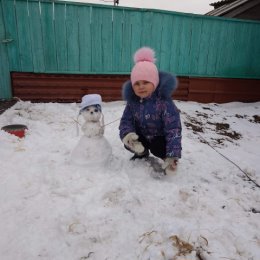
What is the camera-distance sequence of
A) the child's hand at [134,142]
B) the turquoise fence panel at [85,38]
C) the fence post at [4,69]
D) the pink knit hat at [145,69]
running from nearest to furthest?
the pink knit hat at [145,69] < the child's hand at [134,142] < the fence post at [4,69] < the turquoise fence panel at [85,38]

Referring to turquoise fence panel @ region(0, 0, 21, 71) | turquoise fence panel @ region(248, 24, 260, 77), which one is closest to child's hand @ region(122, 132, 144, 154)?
turquoise fence panel @ region(0, 0, 21, 71)

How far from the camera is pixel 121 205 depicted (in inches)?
87.0

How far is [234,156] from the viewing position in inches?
144

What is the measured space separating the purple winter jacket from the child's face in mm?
69

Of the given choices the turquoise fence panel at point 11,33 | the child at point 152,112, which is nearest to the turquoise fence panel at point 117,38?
the turquoise fence panel at point 11,33

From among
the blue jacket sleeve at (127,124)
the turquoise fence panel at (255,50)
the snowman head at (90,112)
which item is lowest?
the blue jacket sleeve at (127,124)

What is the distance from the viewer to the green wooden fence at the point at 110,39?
18.1 ft

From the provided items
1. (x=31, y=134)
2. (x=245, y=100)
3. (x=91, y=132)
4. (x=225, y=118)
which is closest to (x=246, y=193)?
(x=91, y=132)

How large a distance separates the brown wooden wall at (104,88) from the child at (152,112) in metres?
3.51

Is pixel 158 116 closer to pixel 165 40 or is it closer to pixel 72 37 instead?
pixel 72 37

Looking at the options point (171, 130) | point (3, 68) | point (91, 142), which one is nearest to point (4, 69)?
point (3, 68)

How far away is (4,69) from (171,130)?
4.66 m

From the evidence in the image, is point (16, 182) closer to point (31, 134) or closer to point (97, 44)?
point (31, 134)

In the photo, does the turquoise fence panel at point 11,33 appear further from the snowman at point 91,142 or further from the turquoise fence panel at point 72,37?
the snowman at point 91,142
